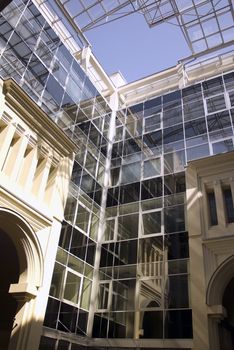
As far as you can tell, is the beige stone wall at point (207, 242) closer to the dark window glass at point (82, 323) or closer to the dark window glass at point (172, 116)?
the dark window glass at point (172, 116)

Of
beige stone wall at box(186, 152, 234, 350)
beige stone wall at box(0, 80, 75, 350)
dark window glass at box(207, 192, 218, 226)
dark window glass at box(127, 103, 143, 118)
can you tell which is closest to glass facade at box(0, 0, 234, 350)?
dark window glass at box(127, 103, 143, 118)

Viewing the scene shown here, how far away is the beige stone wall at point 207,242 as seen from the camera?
487 inches

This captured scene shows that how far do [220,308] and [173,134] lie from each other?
31.8 feet

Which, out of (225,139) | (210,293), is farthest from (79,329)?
(225,139)

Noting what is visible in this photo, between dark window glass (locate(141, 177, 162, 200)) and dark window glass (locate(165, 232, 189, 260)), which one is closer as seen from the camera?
dark window glass (locate(165, 232, 189, 260))

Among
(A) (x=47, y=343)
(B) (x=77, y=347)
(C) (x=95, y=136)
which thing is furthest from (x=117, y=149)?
(A) (x=47, y=343)

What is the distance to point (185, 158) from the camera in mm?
17719

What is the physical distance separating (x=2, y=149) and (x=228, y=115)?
11761 millimetres

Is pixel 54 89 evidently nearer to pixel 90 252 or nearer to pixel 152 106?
pixel 152 106

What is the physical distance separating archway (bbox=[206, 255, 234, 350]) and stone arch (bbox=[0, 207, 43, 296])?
6.01 metres

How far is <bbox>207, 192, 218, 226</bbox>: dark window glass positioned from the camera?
14.6 m

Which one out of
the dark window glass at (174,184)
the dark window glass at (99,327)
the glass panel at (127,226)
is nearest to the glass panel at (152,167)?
the dark window glass at (174,184)

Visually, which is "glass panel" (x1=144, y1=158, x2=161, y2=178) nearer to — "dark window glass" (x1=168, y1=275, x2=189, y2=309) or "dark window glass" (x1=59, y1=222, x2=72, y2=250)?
"dark window glass" (x1=59, y1=222, x2=72, y2=250)

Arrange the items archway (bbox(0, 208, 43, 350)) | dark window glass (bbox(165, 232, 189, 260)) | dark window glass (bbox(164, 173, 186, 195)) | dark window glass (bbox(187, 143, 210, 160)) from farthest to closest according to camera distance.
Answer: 1. dark window glass (bbox(187, 143, 210, 160))
2. dark window glass (bbox(164, 173, 186, 195))
3. dark window glass (bbox(165, 232, 189, 260))
4. archway (bbox(0, 208, 43, 350))
